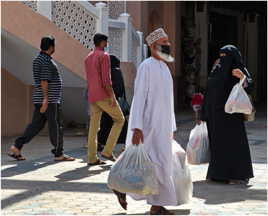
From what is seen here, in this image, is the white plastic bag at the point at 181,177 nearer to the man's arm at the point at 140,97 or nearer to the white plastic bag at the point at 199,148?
the man's arm at the point at 140,97

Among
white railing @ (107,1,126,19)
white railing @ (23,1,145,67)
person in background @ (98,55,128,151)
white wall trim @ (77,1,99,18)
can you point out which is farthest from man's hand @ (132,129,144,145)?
white railing @ (107,1,126,19)

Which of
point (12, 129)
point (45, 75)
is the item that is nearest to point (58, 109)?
point (45, 75)

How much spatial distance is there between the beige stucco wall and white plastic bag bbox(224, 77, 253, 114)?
22.0 feet

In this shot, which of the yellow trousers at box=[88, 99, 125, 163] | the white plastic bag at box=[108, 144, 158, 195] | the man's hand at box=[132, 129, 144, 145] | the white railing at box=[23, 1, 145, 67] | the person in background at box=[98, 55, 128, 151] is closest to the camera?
the white plastic bag at box=[108, 144, 158, 195]

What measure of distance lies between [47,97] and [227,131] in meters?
2.73

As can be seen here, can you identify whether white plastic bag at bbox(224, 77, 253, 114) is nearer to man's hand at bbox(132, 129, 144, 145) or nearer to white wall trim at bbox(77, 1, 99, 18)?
man's hand at bbox(132, 129, 144, 145)

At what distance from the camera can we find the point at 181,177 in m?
6.03

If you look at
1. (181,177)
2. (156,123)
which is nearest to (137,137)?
(156,123)

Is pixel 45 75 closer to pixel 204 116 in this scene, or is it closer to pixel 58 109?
pixel 58 109

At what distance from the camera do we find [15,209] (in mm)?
6168

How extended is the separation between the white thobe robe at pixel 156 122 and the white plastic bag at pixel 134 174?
0.17m

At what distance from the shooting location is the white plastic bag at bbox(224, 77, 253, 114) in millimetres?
7316

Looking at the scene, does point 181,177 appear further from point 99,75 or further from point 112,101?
point 99,75

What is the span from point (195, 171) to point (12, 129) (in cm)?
583
